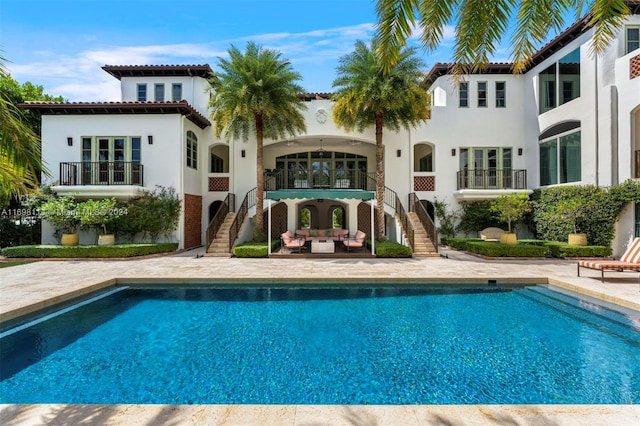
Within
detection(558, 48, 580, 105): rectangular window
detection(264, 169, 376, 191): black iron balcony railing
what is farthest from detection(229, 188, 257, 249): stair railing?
detection(558, 48, 580, 105): rectangular window

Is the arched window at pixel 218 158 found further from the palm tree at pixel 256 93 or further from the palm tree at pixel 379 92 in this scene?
the palm tree at pixel 379 92

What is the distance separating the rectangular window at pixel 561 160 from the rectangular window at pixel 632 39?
3811 mm

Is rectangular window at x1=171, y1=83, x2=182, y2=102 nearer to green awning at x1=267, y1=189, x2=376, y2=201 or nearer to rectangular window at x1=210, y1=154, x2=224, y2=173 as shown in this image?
rectangular window at x1=210, y1=154, x2=224, y2=173

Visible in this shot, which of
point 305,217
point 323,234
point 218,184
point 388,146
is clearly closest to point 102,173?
point 218,184

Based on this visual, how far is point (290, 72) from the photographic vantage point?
17.2 meters

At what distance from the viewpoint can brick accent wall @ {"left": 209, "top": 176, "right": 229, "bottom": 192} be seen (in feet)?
69.0

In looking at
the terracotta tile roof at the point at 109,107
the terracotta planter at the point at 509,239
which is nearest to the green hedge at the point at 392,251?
the terracotta planter at the point at 509,239

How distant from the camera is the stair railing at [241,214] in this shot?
16944mm

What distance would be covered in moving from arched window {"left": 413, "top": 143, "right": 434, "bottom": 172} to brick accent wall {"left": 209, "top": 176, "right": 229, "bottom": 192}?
12.7 metres

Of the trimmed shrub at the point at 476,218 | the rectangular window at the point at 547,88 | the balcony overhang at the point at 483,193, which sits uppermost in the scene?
the rectangular window at the point at 547,88

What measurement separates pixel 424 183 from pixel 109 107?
17.6 metres

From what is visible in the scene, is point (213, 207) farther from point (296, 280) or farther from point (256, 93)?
point (296, 280)

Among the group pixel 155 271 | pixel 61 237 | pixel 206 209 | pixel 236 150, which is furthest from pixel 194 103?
pixel 155 271

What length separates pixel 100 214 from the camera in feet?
51.4
